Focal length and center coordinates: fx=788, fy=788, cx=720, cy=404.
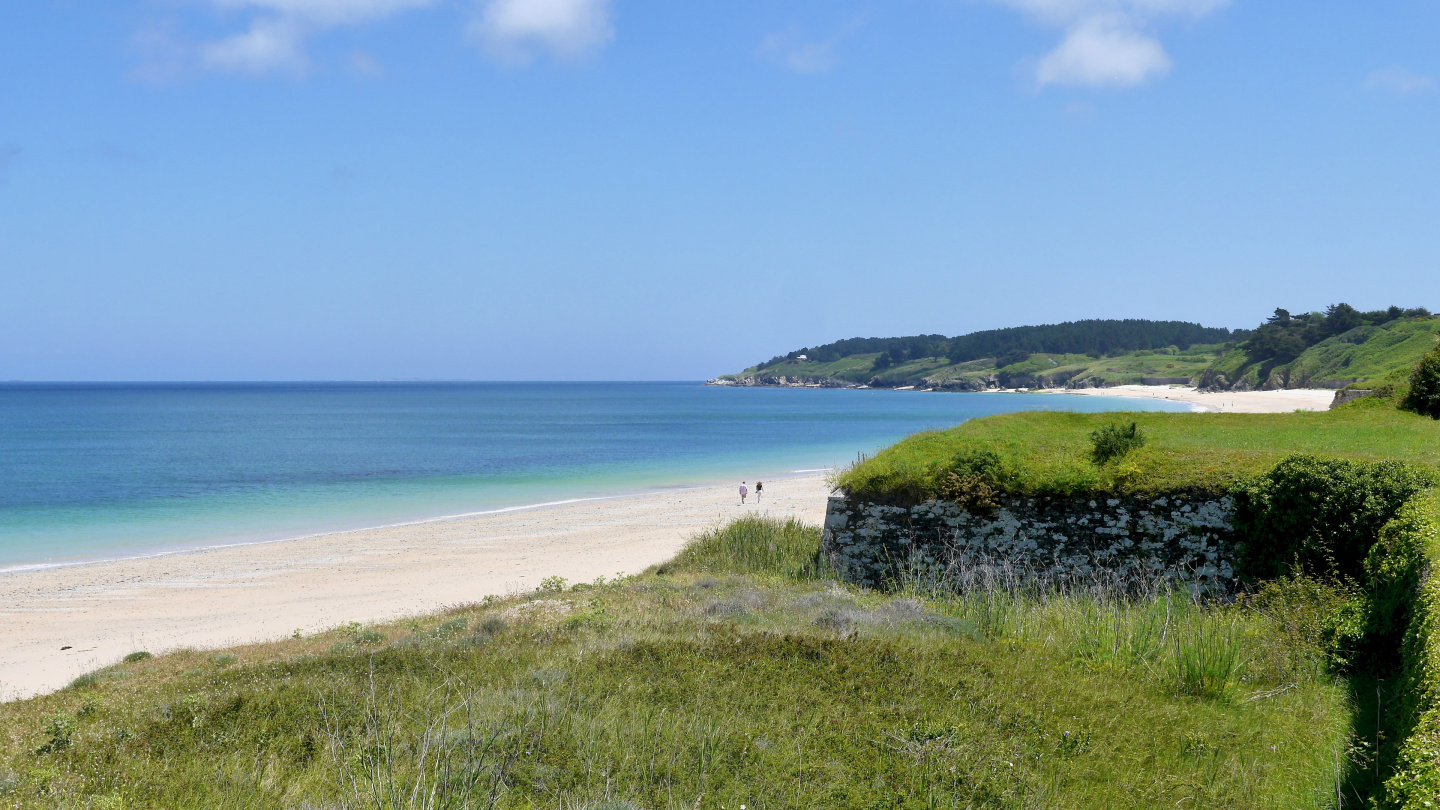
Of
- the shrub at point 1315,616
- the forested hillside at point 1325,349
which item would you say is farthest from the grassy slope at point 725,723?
the forested hillside at point 1325,349

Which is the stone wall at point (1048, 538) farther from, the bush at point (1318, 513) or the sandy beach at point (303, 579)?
the sandy beach at point (303, 579)

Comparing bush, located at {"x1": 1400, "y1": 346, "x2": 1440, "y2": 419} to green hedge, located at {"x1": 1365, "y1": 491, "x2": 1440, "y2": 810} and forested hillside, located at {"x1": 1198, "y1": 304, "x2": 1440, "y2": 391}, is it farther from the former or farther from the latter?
forested hillside, located at {"x1": 1198, "y1": 304, "x2": 1440, "y2": 391}

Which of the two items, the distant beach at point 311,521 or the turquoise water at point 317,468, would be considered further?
the turquoise water at point 317,468

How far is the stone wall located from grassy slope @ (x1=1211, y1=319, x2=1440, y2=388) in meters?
95.2

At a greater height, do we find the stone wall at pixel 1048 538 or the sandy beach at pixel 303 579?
the stone wall at pixel 1048 538

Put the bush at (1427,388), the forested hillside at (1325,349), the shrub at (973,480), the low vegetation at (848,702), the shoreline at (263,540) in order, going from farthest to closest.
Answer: the forested hillside at (1325,349) < the shoreline at (263,540) < the bush at (1427,388) < the shrub at (973,480) < the low vegetation at (848,702)

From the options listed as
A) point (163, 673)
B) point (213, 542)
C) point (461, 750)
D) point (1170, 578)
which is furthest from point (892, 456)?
point (213, 542)

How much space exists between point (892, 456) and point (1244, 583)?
6.22 meters

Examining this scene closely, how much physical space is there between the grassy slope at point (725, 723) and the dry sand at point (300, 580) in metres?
7.51

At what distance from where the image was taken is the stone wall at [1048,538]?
13.2 metres

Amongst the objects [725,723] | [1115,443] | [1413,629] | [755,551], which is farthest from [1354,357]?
[725,723]

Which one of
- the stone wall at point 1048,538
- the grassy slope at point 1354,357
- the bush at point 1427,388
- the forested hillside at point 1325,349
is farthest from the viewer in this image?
the forested hillside at point 1325,349

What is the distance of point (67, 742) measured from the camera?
675 centimetres

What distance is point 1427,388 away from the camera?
20609mm
